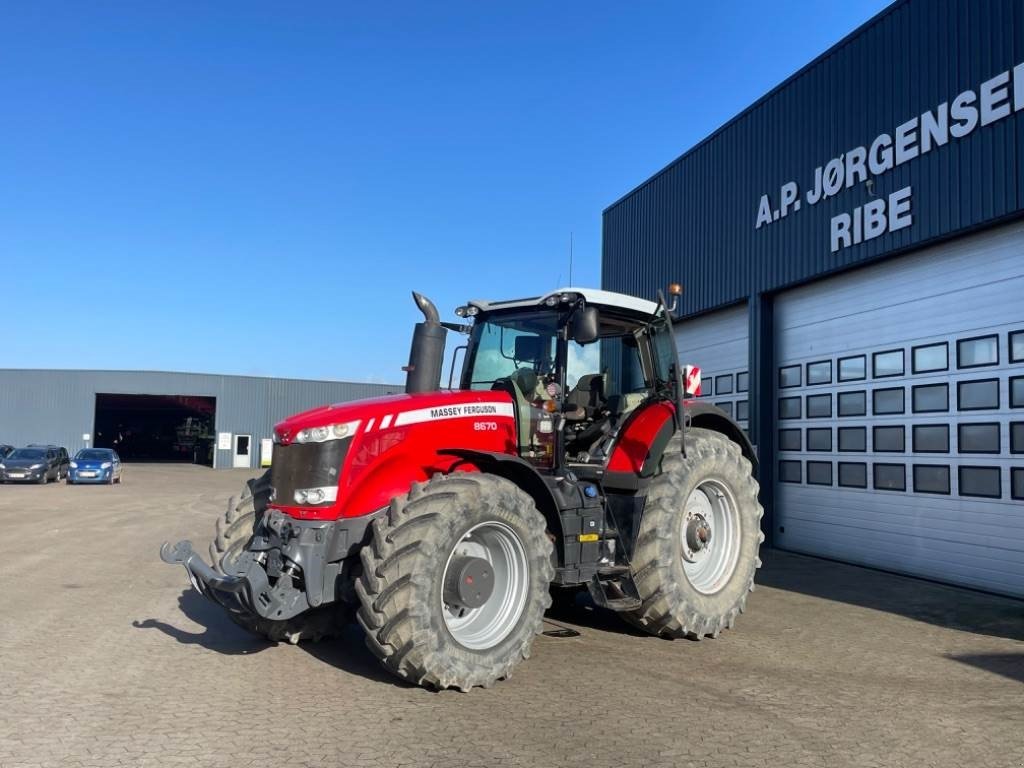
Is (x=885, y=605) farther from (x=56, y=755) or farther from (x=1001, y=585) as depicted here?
(x=56, y=755)

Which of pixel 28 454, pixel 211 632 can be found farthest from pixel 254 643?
pixel 28 454

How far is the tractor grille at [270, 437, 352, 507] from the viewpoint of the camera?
4.99 metres

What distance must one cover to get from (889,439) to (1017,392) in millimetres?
1923

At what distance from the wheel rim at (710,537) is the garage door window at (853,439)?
4604 millimetres

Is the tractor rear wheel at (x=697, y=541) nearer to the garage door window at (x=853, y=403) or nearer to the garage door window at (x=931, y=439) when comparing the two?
the garage door window at (x=931, y=439)

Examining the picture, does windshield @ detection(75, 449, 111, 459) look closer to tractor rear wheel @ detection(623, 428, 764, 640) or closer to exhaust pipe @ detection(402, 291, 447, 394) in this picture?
exhaust pipe @ detection(402, 291, 447, 394)

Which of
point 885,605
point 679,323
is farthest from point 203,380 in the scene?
point 885,605

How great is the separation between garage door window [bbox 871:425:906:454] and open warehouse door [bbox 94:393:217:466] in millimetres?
50546

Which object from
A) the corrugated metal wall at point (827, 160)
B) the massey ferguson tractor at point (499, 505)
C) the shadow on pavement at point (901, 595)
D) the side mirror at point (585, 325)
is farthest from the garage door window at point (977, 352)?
the side mirror at point (585, 325)

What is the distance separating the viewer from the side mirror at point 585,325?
18.5ft

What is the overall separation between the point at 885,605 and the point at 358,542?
19.1 feet

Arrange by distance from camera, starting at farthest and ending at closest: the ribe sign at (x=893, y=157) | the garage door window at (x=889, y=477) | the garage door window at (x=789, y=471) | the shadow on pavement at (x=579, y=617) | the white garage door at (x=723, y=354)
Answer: the white garage door at (x=723, y=354)
the garage door window at (x=789, y=471)
the garage door window at (x=889, y=477)
the ribe sign at (x=893, y=157)
the shadow on pavement at (x=579, y=617)

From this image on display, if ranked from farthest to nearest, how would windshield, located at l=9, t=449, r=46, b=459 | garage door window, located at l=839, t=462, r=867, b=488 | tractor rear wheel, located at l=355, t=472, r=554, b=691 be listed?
windshield, located at l=9, t=449, r=46, b=459, garage door window, located at l=839, t=462, r=867, b=488, tractor rear wheel, located at l=355, t=472, r=554, b=691

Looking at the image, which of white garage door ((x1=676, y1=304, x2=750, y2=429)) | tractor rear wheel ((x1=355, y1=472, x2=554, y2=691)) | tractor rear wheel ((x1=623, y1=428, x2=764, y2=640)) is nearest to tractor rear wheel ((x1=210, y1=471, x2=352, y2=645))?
tractor rear wheel ((x1=355, y1=472, x2=554, y2=691))
